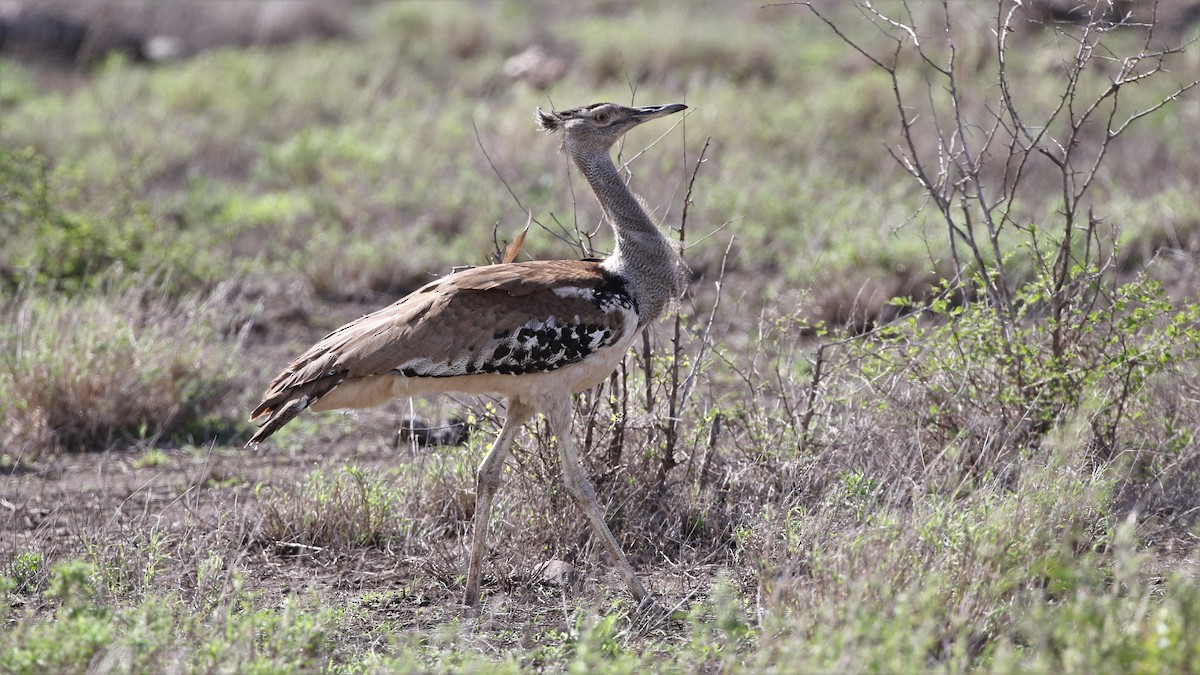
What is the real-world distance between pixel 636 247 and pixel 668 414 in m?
0.72

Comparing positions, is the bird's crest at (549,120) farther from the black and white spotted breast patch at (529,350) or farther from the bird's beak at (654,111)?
the black and white spotted breast patch at (529,350)

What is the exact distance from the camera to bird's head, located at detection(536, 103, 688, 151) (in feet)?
14.5

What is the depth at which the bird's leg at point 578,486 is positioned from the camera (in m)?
4.15

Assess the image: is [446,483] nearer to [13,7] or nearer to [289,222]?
[289,222]

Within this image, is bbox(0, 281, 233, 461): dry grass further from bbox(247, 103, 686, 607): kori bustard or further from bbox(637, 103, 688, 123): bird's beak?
bbox(637, 103, 688, 123): bird's beak

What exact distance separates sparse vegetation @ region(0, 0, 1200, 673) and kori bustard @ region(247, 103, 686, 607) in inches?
10.6

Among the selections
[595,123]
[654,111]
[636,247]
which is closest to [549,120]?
[595,123]

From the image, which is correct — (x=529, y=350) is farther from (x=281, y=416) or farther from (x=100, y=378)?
(x=100, y=378)

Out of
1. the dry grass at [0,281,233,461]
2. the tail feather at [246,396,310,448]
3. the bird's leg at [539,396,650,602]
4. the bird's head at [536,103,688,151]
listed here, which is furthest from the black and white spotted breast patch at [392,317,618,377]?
the dry grass at [0,281,233,461]

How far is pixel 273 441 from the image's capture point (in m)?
5.81

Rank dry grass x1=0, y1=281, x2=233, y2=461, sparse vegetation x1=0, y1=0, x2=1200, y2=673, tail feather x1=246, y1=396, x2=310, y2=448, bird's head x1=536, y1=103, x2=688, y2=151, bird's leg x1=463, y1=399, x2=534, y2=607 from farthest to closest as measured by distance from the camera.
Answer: dry grass x1=0, y1=281, x2=233, y2=461 → bird's head x1=536, y1=103, x2=688, y2=151 → bird's leg x1=463, y1=399, x2=534, y2=607 → tail feather x1=246, y1=396, x2=310, y2=448 → sparse vegetation x1=0, y1=0, x2=1200, y2=673

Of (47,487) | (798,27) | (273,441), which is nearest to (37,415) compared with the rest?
(47,487)

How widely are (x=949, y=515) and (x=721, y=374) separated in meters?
2.41

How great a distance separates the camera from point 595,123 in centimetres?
442
